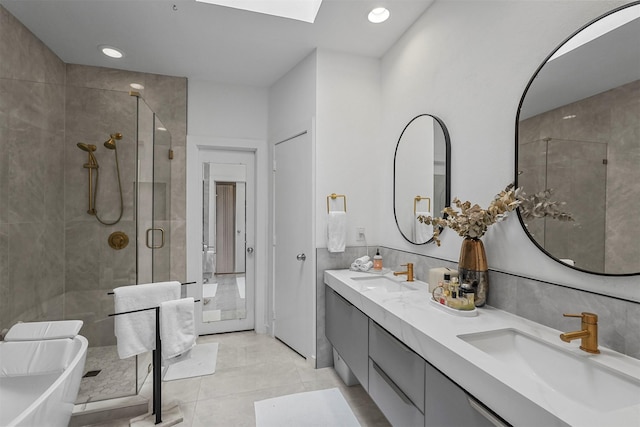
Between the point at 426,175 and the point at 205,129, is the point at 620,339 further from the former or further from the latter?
the point at 205,129

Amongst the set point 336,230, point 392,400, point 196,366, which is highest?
point 336,230

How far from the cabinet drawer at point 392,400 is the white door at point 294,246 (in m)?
0.97

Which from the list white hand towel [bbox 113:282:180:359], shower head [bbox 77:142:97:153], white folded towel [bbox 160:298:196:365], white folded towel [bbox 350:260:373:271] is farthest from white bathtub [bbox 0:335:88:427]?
white folded towel [bbox 350:260:373:271]

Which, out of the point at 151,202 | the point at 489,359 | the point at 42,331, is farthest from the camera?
the point at 151,202

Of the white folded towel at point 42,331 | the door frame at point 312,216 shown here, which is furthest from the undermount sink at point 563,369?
the white folded towel at point 42,331

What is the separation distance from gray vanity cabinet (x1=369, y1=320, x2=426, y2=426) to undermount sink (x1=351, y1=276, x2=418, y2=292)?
0.36 m

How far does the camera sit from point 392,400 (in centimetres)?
141

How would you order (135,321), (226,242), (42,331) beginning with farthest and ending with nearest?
(226,242) → (135,321) → (42,331)

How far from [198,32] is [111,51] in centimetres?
89

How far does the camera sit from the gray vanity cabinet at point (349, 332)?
1.72 m

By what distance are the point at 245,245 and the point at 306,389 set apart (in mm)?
1636

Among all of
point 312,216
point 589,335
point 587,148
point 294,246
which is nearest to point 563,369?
point 589,335

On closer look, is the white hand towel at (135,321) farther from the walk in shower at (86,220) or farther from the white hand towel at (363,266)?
the white hand towel at (363,266)

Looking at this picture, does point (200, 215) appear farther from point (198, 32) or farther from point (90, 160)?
point (198, 32)
